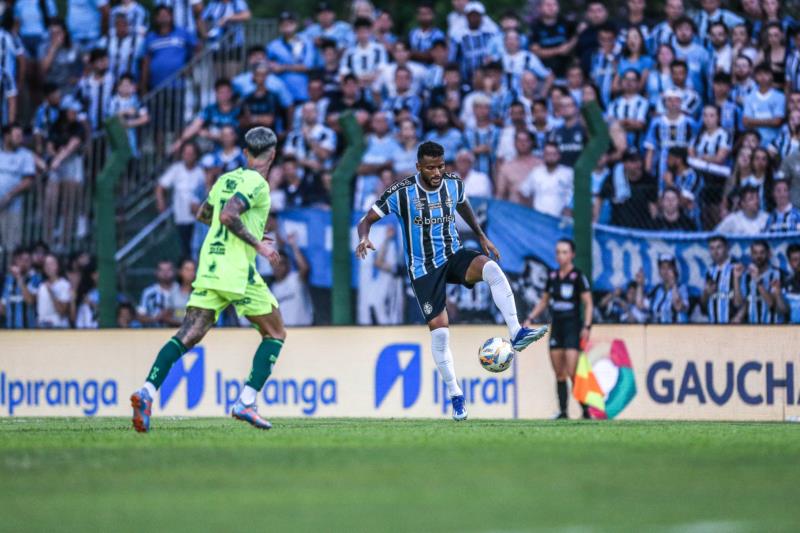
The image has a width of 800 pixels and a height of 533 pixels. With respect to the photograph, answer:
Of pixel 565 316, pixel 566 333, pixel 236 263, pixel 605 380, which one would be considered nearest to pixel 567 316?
pixel 565 316

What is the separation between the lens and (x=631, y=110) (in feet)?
57.7

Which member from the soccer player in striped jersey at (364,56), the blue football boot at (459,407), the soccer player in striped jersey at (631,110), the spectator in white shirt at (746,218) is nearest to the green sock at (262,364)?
the blue football boot at (459,407)

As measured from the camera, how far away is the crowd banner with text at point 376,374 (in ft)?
51.9

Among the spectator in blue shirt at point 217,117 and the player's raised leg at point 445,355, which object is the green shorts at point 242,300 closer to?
the player's raised leg at point 445,355

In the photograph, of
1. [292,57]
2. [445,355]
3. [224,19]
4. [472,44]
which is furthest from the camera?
[224,19]

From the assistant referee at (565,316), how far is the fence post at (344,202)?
2277 millimetres

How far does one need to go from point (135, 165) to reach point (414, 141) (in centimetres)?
393

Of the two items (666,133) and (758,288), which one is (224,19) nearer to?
(666,133)

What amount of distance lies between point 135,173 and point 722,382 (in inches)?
321

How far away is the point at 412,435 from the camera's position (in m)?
10.4

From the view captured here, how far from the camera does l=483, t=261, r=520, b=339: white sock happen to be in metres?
11.9

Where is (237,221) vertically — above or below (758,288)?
above

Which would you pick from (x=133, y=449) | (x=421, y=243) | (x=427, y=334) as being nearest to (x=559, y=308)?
(x=427, y=334)

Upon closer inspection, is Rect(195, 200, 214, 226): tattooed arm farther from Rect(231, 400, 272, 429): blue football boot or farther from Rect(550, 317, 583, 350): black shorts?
Rect(550, 317, 583, 350): black shorts
